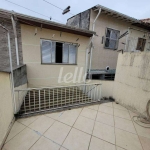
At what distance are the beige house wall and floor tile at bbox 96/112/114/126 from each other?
293cm

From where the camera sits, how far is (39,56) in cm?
350

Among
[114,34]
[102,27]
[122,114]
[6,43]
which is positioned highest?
[102,27]

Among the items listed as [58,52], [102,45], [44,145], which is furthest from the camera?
[102,45]

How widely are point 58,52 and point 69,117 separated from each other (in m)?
2.70

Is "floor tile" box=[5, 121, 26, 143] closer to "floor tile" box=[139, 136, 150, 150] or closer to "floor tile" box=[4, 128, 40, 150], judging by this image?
"floor tile" box=[4, 128, 40, 150]

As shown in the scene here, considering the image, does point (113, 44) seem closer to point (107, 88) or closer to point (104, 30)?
point (104, 30)

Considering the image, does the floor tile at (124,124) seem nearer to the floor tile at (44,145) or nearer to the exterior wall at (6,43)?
the floor tile at (44,145)

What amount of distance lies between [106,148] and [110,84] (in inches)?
114

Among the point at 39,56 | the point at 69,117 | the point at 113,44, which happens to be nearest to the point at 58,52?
the point at 39,56

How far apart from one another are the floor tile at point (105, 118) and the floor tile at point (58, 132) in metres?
0.89

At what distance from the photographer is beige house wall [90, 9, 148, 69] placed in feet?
15.0

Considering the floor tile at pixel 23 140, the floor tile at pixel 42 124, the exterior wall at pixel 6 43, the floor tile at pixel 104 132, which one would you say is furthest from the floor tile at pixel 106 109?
the exterior wall at pixel 6 43

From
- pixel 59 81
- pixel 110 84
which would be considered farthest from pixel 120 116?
pixel 59 81

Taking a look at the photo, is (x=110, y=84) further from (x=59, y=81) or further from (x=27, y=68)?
(x=27, y=68)
